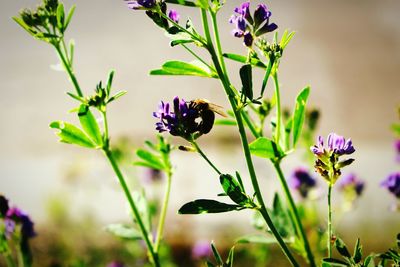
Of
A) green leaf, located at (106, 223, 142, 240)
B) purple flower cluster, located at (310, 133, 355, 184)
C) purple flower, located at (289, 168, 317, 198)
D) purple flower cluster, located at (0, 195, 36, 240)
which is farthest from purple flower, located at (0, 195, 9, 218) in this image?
purple flower, located at (289, 168, 317, 198)

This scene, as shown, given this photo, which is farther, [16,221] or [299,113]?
[16,221]

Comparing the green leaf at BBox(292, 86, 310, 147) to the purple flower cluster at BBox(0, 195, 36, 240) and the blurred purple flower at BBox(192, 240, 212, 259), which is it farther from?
the blurred purple flower at BBox(192, 240, 212, 259)

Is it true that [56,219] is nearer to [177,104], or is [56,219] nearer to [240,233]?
[240,233]

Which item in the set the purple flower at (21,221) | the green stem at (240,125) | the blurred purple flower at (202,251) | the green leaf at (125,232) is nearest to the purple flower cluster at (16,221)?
the purple flower at (21,221)

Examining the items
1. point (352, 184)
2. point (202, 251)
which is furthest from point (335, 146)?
point (202, 251)

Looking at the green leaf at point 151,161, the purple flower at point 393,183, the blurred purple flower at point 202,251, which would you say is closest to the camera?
the green leaf at point 151,161

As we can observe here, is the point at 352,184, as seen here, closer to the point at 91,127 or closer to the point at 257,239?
the point at 257,239

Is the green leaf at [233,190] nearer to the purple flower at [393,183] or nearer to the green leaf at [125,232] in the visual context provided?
the green leaf at [125,232]
